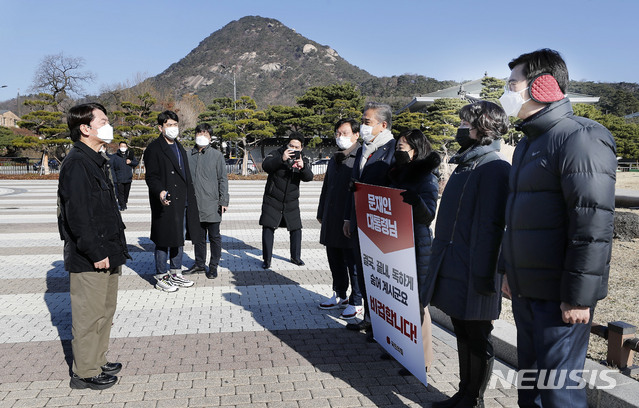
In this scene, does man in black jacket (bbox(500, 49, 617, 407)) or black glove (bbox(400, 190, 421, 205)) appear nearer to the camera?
man in black jacket (bbox(500, 49, 617, 407))

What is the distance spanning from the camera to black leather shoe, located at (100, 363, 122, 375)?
11.8 feet

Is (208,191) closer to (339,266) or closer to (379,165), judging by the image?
(339,266)

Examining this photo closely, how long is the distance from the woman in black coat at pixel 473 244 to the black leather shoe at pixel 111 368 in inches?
93.8

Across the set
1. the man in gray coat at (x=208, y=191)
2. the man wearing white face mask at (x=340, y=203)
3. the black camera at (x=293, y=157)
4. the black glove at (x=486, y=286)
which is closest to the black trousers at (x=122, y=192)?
the man in gray coat at (x=208, y=191)

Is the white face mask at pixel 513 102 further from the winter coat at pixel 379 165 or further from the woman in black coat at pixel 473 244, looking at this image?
the winter coat at pixel 379 165

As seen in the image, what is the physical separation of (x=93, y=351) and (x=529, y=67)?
3.42 m

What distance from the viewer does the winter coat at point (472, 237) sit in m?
2.77

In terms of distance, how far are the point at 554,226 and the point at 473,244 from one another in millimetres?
637

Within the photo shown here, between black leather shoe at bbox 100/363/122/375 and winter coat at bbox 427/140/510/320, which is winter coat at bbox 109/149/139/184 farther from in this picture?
winter coat at bbox 427/140/510/320

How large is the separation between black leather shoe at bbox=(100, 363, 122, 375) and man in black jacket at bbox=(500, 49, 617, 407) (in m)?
2.89

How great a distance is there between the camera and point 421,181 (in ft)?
11.7

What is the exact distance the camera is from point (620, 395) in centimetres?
282

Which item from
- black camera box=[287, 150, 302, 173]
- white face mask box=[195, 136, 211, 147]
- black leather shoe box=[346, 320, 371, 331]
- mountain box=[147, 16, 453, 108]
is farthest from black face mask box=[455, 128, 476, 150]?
mountain box=[147, 16, 453, 108]

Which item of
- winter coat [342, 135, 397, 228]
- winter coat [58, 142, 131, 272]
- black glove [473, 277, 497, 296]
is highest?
winter coat [342, 135, 397, 228]
